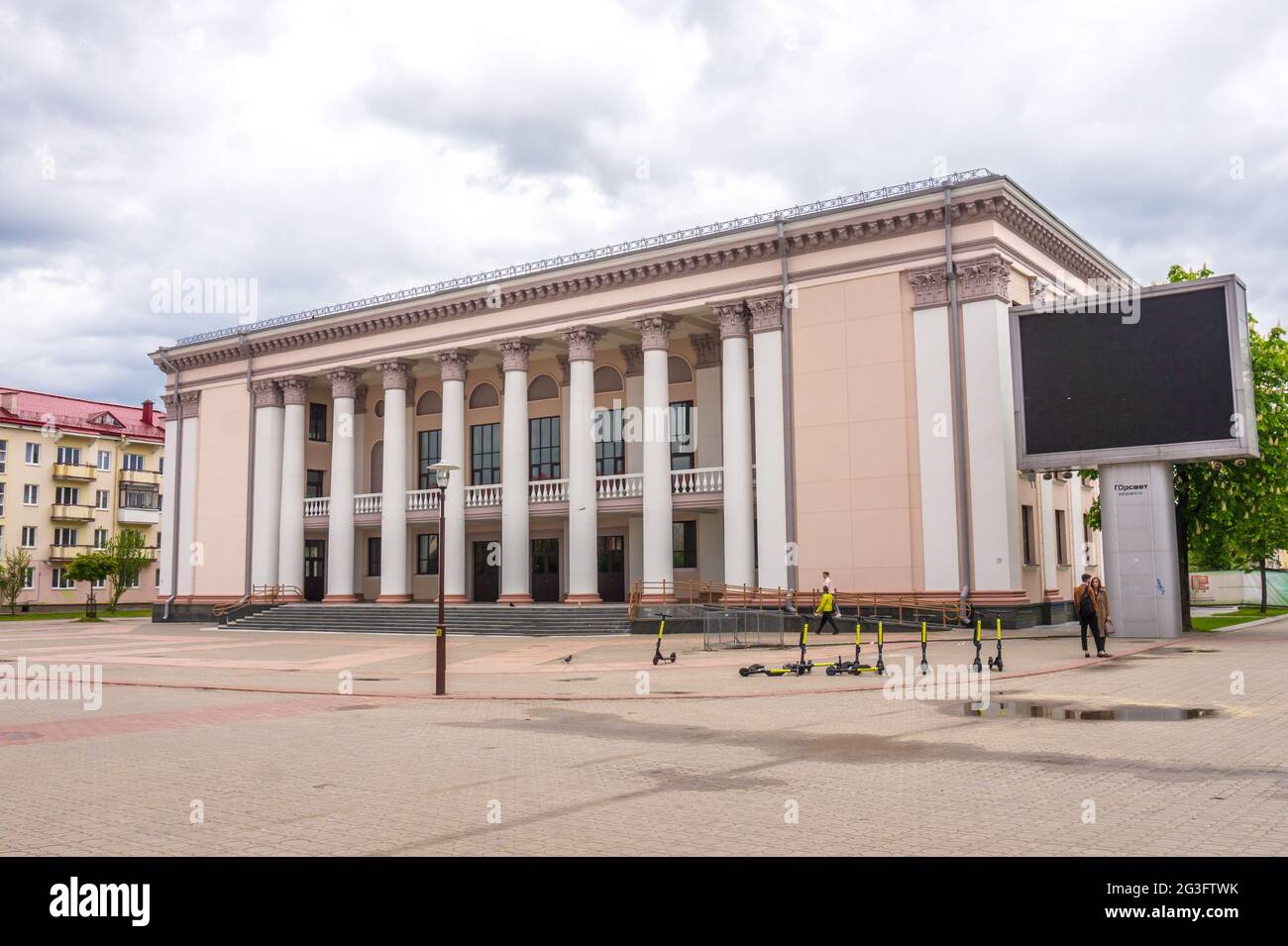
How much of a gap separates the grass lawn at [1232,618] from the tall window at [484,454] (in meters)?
27.4

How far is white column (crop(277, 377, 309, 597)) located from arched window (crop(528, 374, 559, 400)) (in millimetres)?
10638

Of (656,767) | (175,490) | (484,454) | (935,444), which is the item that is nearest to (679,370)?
(484,454)

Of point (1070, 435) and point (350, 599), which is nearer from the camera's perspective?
point (1070, 435)

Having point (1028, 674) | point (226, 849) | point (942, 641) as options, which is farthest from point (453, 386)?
point (226, 849)

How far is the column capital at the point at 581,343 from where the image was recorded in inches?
1516

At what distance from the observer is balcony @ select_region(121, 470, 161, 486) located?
3078 inches

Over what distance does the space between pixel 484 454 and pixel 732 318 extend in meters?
14.8

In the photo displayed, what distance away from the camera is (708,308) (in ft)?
119

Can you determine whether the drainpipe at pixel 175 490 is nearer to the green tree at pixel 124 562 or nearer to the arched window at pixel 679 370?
the green tree at pixel 124 562

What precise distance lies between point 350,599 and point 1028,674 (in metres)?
31.6

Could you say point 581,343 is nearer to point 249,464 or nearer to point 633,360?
point 633,360

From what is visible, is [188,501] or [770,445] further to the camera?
[188,501]

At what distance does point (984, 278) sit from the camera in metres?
30.7
